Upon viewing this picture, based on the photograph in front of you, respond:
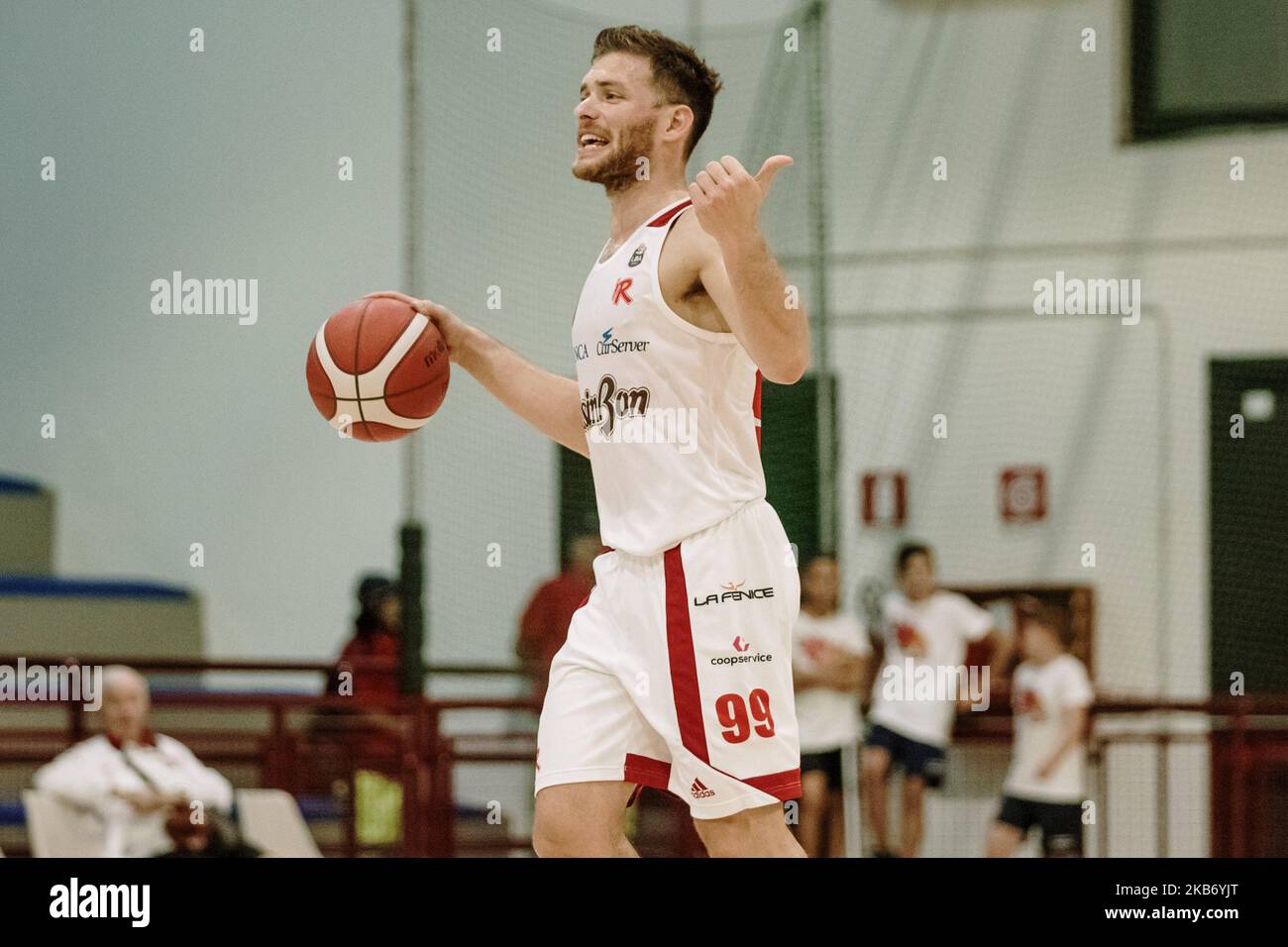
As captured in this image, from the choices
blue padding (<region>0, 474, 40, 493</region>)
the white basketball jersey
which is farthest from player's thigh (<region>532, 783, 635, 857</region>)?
blue padding (<region>0, 474, 40, 493</region>)

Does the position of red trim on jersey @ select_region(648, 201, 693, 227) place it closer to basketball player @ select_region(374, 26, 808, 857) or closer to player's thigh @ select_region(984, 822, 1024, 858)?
basketball player @ select_region(374, 26, 808, 857)

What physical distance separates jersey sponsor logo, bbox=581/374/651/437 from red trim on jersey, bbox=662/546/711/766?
41cm

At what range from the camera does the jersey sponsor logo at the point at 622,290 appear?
3766 mm

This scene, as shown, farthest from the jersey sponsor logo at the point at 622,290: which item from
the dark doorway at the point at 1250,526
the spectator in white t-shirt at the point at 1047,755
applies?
the dark doorway at the point at 1250,526

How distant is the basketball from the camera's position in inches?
165

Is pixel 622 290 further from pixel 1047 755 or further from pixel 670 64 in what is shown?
pixel 1047 755

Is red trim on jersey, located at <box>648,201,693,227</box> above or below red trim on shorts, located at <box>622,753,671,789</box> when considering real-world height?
above

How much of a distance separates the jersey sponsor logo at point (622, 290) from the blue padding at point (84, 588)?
19.6ft

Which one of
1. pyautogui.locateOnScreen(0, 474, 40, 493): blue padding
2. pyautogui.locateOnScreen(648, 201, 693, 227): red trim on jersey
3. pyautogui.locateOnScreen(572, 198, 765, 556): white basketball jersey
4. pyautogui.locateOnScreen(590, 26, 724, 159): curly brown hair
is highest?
pyautogui.locateOnScreen(590, 26, 724, 159): curly brown hair

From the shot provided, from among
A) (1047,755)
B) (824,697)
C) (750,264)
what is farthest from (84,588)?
(750,264)

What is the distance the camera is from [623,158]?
3.98 meters

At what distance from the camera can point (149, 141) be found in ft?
30.6

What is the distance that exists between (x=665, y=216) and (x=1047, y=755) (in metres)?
5.13
